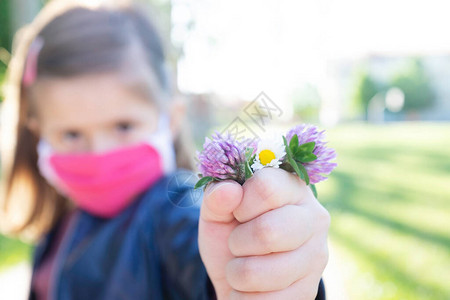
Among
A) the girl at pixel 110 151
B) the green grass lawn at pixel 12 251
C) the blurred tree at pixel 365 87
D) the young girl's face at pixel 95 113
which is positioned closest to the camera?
the girl at pixel 110 151

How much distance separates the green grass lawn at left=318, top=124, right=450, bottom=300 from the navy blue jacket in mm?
375

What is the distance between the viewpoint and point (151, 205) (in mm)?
1105

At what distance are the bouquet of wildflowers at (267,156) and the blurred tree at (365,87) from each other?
1565 centimetres

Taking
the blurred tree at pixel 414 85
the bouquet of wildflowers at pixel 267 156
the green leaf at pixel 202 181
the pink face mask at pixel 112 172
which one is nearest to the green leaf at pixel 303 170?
the bouquet of wildflowers at pixel 267 156

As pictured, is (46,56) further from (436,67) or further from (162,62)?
(436,67)

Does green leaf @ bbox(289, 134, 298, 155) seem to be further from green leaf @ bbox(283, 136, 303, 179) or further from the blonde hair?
the blonde hair

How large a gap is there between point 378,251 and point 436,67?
41.7 feet

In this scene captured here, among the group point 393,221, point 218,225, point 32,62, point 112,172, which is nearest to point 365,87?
point 393,221

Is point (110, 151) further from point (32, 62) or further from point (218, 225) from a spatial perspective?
point (218, 225)

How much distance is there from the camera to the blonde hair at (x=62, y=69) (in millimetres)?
1268

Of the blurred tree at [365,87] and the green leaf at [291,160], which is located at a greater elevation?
the green leaf at [291,160]

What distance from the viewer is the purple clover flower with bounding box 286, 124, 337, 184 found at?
19.8 inches

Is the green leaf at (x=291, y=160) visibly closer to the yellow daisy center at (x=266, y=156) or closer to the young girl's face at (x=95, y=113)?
the yellow daisy center at (x=266, y=156)

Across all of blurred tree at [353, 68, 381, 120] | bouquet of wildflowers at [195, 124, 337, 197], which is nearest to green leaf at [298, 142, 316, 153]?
bouquet of wildflowers at [195, 124, 337, 197]
